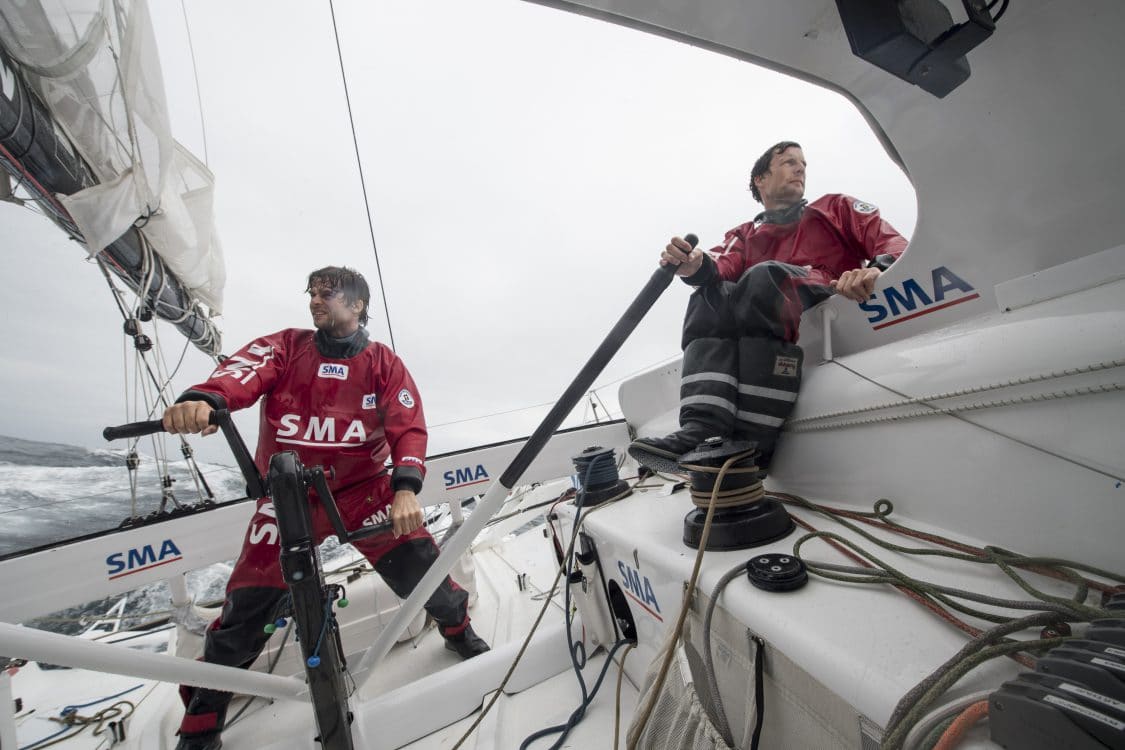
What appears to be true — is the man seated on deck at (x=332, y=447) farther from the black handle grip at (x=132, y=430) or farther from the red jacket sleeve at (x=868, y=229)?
the red jacket sleeve at (x=868, y=229)

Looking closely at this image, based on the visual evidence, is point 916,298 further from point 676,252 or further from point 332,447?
point 332,447

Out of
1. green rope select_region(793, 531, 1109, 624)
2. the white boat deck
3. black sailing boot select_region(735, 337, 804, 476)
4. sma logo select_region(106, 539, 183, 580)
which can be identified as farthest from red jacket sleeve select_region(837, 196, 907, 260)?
sma logo select_region(106, 539, 183, 580)

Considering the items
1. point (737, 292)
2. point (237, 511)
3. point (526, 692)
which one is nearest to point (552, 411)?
point (737, 292)

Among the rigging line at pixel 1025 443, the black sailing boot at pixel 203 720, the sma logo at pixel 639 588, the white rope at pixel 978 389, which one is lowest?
the black sailing boot at pixel 203 720

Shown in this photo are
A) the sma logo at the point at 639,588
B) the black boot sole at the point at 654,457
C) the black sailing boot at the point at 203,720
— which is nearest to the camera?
the sma logo at the point at 639,588

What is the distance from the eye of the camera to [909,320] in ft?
3.14

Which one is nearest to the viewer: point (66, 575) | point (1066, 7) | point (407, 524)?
point (1066, 7)

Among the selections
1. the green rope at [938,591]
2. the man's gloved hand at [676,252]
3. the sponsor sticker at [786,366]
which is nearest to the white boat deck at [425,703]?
the green rope at [938,591]

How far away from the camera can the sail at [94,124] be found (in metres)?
1.53

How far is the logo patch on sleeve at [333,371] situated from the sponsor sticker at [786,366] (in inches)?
58.5

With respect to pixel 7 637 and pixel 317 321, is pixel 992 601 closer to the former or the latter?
pixel 7 637

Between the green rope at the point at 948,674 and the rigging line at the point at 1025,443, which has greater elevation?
the rigging line at the point at 1025,443

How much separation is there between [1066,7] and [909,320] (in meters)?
0.56

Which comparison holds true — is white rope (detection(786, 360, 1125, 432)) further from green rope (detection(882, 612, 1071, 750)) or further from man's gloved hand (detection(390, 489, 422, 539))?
man's gloved hand (detection(390, 489, 422, 539))
